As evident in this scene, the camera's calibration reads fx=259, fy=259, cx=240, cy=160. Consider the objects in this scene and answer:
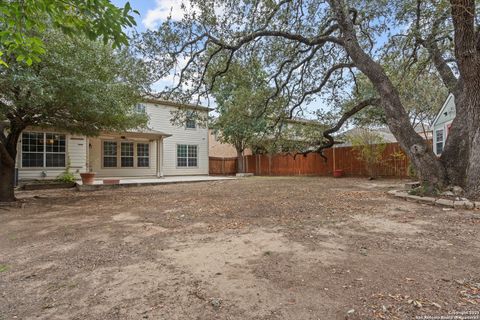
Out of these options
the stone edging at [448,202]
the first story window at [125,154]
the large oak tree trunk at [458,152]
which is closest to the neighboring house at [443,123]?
the large oak tree trunk at [458,152]

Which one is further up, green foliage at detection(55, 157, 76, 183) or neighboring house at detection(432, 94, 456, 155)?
neighboring house at detection(432, 94, 456, 155)

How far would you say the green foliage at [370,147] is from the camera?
→ 13289 millimetres

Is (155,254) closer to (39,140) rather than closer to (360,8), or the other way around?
(360,8)

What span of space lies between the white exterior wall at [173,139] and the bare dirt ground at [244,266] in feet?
38.6

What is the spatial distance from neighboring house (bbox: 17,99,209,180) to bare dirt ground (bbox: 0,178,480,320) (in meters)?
5.71

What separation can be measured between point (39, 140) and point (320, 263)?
13.8m

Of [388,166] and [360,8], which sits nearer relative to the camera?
[360,8]

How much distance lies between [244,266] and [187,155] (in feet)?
51.3

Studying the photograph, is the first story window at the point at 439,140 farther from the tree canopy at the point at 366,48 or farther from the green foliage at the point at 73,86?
the green foliage at the point at 73,86

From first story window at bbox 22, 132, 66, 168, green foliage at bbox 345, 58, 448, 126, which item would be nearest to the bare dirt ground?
green foliage at bbox 345, 58, 448, 126

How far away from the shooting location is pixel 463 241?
134 inches

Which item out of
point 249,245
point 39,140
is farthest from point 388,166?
point 39,140

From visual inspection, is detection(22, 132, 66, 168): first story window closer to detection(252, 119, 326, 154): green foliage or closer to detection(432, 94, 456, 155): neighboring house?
detection(252, 119, 326, 154): green foliage

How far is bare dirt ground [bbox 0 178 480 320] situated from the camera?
77.9 inches
